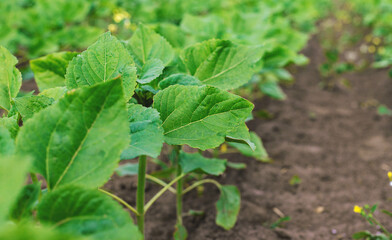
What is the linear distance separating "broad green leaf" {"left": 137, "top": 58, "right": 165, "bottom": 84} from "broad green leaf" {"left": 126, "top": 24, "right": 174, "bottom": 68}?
0.23m

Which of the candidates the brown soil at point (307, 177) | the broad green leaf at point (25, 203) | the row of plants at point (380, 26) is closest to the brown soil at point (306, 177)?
the brown soil at point (307, 177)

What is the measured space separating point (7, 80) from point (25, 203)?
0.59 metres

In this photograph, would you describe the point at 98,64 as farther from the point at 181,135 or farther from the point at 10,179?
the point at 10,179

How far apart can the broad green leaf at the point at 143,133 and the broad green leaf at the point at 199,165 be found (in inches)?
26.4

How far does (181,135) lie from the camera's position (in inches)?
48.4

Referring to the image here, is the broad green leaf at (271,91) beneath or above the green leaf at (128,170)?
beneath

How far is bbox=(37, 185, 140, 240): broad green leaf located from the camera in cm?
79

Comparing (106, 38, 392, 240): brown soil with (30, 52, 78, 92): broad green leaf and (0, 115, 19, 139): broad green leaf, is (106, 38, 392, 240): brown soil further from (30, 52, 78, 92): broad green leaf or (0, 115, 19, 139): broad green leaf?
(0, 115, 19, 139): broad green leaf

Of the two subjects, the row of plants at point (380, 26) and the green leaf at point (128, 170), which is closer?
the green leaf at point (128, 170)

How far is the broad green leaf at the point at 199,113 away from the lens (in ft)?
3.83

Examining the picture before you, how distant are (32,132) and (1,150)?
0.29ft

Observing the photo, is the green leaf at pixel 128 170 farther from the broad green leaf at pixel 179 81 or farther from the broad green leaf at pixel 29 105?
the broad green leaf at pixel 29 105

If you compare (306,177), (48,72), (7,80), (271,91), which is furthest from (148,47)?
(271,91)

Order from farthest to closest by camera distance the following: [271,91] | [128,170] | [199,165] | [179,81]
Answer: [271,91]
[128,170]
[199,165]
[179,81]
